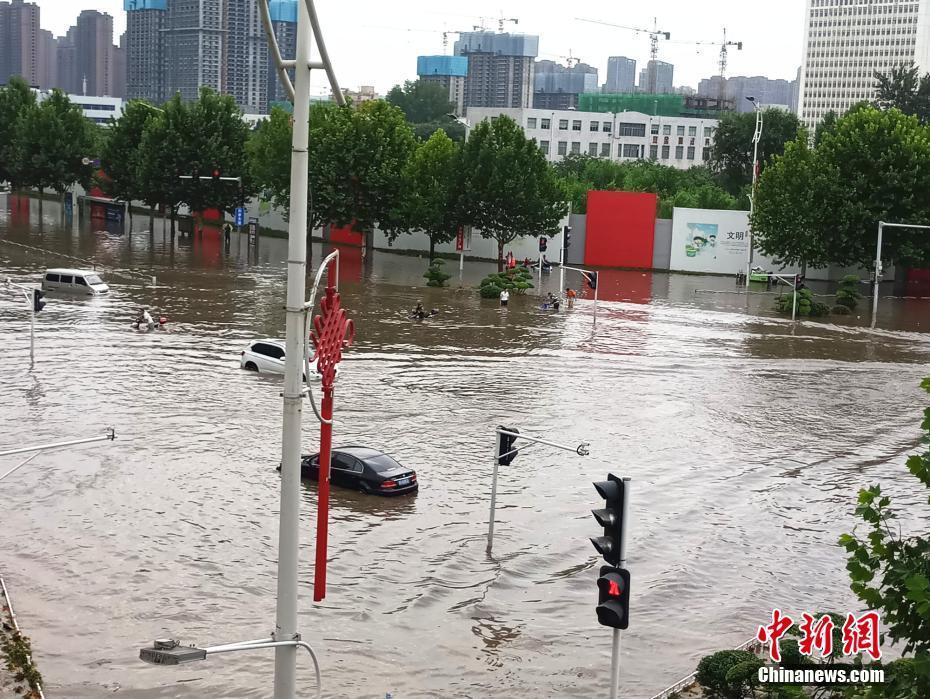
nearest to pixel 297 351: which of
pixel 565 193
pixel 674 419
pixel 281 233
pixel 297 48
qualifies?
pixel 297 48

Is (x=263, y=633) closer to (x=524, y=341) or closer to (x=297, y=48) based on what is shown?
(x=297, y=48)

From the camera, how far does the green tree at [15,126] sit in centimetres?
9881

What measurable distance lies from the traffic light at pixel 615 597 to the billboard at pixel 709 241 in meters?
65.5

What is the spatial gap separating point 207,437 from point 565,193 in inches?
1795

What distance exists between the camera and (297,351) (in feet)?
33.1

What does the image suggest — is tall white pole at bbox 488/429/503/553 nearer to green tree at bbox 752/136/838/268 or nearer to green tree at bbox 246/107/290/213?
green tree at bbox 752/136/838/268

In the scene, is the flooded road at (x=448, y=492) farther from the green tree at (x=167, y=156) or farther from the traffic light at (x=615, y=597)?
the green tree at (x=167, y=156)

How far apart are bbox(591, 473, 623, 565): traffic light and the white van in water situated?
46275 mm

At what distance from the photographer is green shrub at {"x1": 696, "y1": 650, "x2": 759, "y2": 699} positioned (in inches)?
626

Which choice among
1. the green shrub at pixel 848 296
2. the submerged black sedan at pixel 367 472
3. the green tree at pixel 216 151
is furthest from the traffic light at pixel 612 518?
the green tree at pixel 216 151

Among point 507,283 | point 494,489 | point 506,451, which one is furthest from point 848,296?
point 494,489

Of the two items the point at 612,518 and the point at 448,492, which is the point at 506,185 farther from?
the point at 612,518

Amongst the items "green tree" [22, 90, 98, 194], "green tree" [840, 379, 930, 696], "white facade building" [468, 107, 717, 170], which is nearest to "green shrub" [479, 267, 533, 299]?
"green tree" [840, 379, 930, 696]

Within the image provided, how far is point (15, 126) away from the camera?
104250 mm
